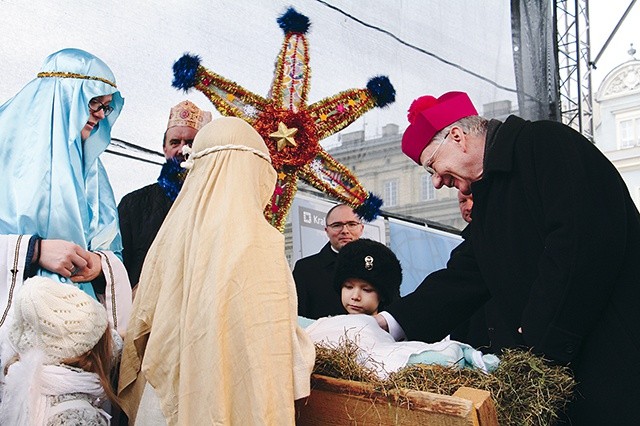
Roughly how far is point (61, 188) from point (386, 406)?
1515 millimetres

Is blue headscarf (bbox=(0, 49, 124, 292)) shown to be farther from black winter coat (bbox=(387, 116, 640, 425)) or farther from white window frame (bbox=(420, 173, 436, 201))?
white window frame (bbox=(420, 173, 436, 201))

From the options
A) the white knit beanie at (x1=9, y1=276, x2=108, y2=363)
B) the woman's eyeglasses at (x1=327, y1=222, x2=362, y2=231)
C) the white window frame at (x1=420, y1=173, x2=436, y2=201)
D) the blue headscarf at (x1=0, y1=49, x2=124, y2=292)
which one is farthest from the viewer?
the white window frame at (x1=420, y1=173, x2=436, y2=201)

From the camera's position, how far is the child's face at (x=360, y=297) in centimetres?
380

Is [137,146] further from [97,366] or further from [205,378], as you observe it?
[205,378]

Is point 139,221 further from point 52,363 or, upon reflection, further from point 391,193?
point 391,193

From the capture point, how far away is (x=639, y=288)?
8.18ft

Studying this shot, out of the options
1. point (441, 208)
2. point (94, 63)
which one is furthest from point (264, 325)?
point (441, 208)

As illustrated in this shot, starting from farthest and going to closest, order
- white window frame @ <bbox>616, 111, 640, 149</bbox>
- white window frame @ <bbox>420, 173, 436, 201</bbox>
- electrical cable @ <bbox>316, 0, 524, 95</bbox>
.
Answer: white window frame @ <bbox>616, 111, 640, 149</bbox> → white window frame @ <bbox>420, 173, 436, 201</bbox> → electrical cable @ <bbox>316, 0, 524, 95</bbox>

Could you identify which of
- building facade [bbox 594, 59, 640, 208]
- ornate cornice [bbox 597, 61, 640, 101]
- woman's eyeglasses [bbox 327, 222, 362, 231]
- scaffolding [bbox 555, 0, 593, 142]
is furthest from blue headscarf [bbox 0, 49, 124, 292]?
ornate cornice [bbox 597, 61, 640, 101]

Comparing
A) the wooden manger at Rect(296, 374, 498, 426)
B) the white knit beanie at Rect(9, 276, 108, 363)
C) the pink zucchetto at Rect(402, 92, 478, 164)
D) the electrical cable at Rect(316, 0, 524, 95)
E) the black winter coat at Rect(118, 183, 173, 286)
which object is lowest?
the wooden manger at Rect(296, 374, 498, 426)

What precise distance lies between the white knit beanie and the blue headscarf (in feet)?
1.56

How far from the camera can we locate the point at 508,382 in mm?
2172

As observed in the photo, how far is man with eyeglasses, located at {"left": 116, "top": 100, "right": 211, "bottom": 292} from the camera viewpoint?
3779 mm

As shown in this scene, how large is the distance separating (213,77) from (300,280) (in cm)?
130
